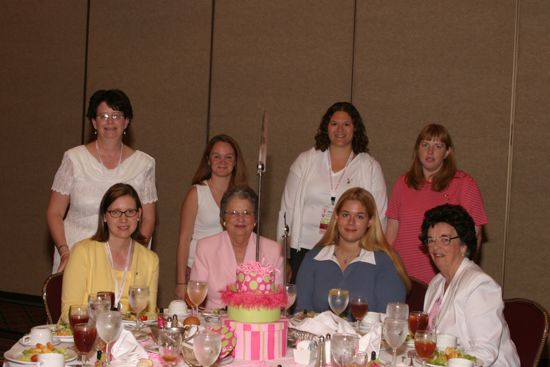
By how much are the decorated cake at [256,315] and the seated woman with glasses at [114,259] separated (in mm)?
935

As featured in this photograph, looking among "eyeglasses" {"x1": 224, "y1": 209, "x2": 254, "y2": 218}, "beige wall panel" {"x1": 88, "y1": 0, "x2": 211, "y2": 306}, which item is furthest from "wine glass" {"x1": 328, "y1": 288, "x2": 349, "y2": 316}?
"beige wall panel" {"x1": 88, "y1": 0, "x2": 211, "y2": 306}

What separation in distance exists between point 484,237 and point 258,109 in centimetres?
226

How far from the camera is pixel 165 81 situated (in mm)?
7465

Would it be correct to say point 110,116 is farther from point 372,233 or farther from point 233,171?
point 372,233

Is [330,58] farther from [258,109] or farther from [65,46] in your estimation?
[65,46]

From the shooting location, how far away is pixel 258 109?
23.3ft

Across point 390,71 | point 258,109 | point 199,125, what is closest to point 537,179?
point 390,71

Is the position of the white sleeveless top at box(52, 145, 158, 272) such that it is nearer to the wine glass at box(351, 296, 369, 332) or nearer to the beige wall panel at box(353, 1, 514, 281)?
the wine glass at box(351, 296, 369, 332)

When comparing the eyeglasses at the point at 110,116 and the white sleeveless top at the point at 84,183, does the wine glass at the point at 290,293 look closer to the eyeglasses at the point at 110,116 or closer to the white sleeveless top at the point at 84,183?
the white sleeveless top at the point at 84,183

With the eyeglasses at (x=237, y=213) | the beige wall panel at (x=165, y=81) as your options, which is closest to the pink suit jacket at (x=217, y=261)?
the eyeglasses at (x=237, y=213)

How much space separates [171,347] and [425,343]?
35.1 inches

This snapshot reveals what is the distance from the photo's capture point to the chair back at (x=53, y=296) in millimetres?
3893

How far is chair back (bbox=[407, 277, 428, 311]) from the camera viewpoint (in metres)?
4.25

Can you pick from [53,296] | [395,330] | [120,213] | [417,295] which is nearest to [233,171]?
[120,213]
